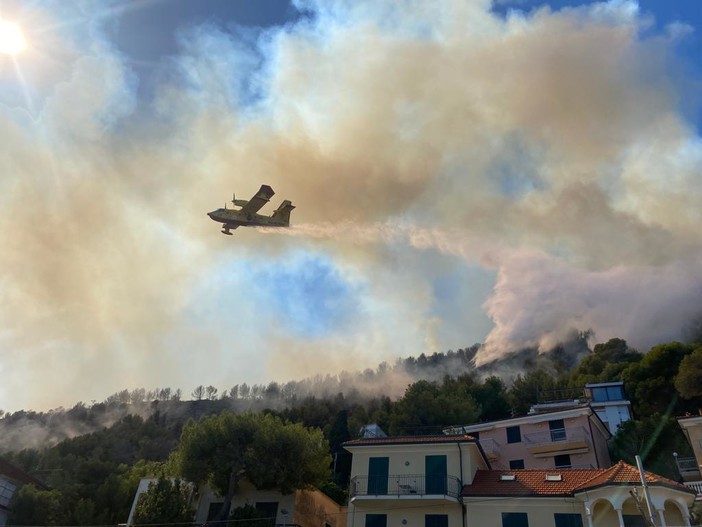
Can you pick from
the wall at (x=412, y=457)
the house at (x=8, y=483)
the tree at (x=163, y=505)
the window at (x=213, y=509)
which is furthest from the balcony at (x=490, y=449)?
the house at (x=8, y=483)

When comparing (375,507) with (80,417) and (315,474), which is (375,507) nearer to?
(315,474)

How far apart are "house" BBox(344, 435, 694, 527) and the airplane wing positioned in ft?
65.4

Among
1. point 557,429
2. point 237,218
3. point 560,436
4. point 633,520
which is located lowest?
point 633,520

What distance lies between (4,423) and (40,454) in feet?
356

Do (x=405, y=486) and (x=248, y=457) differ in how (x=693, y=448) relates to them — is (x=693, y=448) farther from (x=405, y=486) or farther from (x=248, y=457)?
(x=248, y=457)

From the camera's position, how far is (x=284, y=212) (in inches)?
1855

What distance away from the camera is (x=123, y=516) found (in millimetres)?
38250

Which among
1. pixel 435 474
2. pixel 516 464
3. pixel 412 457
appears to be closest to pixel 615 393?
pixel 516 464

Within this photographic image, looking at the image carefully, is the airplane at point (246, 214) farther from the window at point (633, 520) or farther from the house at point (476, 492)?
the window at point (633, 520)

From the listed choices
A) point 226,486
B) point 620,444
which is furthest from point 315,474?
point 620,444

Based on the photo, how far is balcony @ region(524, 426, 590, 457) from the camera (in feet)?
134

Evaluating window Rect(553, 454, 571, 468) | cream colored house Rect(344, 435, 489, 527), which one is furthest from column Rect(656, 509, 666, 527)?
window Rect(553, 454, 571, 468)

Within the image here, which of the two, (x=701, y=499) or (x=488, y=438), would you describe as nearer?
(x=701, y=499)

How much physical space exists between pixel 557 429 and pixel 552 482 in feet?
49.4
